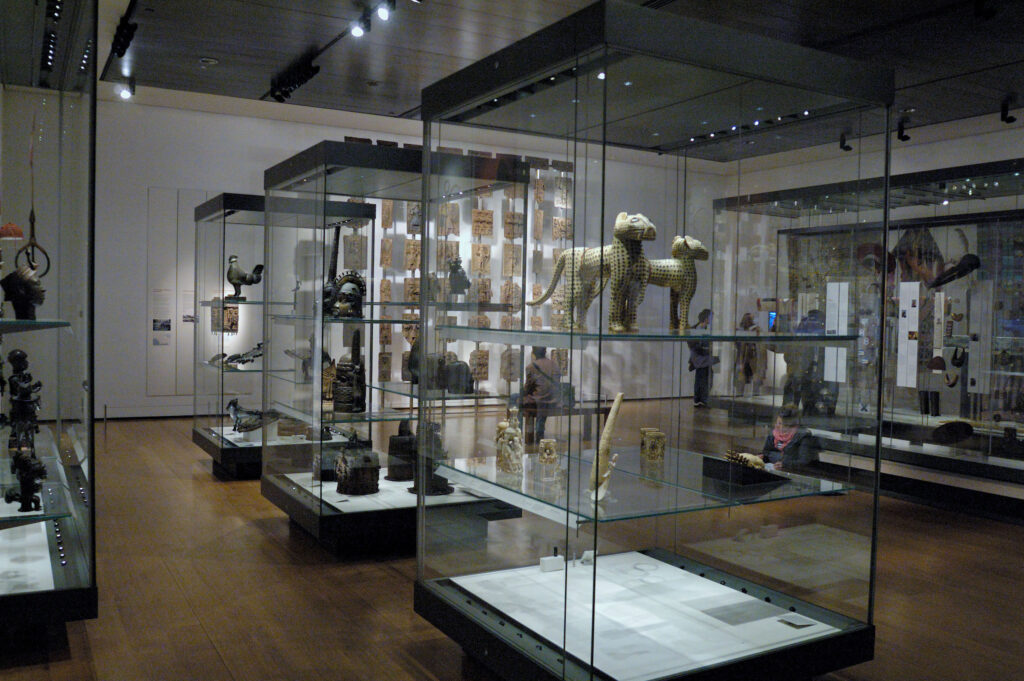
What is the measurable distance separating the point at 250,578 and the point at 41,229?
6.65ft

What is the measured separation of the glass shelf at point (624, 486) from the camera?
8.94 feet

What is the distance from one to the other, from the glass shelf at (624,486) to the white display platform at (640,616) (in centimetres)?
21

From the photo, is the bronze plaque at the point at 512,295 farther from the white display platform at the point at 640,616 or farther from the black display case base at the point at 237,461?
the black display case base at the point at 237,461

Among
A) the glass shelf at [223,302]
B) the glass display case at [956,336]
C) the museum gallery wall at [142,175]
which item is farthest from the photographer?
the museum gallery wall at [142,175]

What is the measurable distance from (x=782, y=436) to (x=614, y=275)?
1003 millimetres

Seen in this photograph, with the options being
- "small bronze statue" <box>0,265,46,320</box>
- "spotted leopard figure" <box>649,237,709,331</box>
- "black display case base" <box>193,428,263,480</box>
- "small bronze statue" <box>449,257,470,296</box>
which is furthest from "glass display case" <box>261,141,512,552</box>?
"spotted leopard figure" <box>649,237,709,331</box>

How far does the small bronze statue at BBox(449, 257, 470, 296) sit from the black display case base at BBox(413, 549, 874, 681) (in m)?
1.13

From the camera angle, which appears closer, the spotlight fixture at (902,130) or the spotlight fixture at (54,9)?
the spotlight fixture at (54,9)

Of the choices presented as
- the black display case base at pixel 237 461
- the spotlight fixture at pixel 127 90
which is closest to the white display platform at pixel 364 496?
the black display case base at pixel 237 461

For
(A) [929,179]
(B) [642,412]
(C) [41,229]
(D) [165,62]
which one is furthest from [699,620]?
(D) [165,62]

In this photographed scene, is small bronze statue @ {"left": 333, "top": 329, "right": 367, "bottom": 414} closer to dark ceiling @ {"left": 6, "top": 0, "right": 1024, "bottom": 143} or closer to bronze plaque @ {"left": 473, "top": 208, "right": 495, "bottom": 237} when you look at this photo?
bronze plaque @ {"left": 473, "top": 208, "right": 495, "bottom": 237}

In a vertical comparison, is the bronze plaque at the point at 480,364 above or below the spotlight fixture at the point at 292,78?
below

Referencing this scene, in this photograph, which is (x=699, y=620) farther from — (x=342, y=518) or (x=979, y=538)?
(x=979, y=538)

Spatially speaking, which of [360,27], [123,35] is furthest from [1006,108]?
[123,35]
